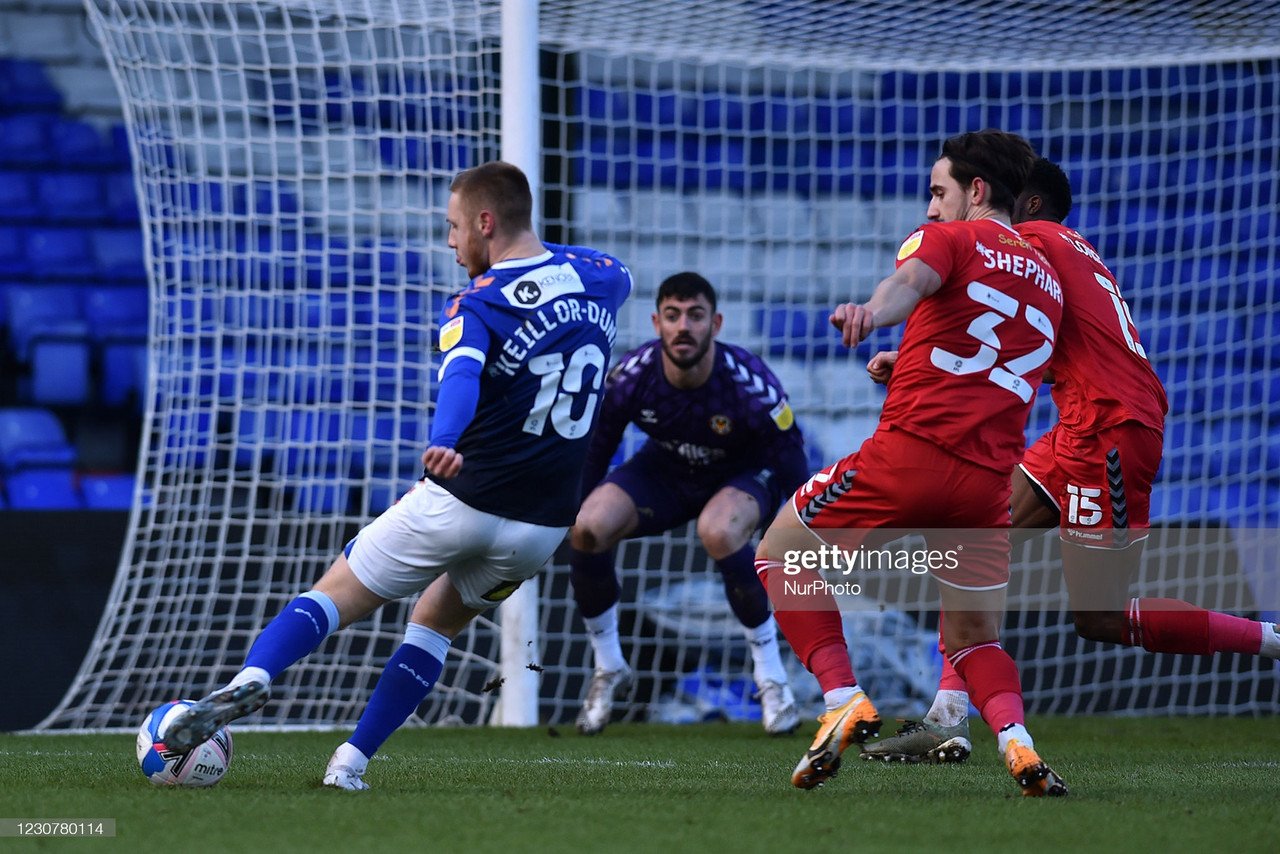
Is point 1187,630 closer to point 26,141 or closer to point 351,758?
point 351,758

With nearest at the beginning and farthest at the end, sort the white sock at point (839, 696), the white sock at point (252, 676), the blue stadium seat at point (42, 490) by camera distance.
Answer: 1. the white sock at point (252, 676)
2. the white sock at point (839, 696)
3. the blue stadium seat at point (42, 490)

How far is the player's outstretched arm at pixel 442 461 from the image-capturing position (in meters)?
3.15

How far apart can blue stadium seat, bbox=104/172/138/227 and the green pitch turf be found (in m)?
5.79

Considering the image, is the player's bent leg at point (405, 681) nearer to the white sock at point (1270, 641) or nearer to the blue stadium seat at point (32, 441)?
the white sock at point (1270, 641)

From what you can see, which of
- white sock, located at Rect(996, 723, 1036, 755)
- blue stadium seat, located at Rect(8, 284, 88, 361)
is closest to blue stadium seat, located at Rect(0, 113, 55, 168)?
blue stadium seat, located at Rect(8, 284, 88, 361)

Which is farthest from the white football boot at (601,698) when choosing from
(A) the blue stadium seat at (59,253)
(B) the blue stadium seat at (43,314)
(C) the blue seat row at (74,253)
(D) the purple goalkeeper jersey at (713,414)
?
(A) the blue stadium seat at (59,253)

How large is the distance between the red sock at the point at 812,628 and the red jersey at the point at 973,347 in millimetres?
459

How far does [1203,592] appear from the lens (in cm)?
758

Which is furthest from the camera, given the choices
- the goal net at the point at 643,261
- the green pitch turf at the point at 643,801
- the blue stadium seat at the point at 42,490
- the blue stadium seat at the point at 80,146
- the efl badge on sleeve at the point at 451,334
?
the blue stadium seat at the point at 80,146

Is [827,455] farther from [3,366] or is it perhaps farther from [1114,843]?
[1114,843]

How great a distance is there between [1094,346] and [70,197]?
26.4ft

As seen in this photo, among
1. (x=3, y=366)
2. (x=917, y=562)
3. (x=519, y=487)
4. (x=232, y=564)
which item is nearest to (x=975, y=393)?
(x=917, y=562)

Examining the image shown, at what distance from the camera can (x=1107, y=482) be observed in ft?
14.0

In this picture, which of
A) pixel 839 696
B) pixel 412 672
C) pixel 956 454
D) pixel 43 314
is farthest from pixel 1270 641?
pixel 43 314
